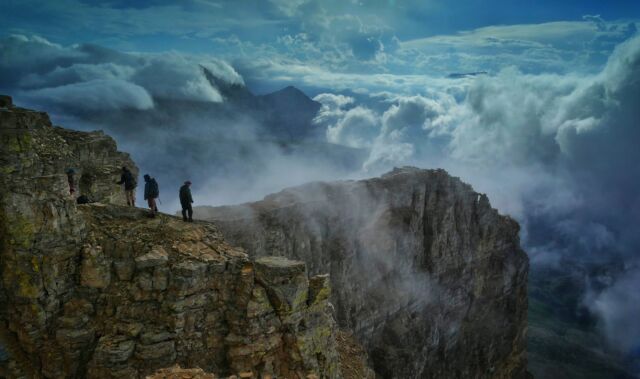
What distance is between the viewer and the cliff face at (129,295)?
774 inches

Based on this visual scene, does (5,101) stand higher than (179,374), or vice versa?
(5,101)

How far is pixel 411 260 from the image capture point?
216ft

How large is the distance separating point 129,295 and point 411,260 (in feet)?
165

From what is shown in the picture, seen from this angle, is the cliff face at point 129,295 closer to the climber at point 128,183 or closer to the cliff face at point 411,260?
the climber at point 128,183

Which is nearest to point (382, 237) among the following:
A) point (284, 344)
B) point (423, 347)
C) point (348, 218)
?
point (348, 218)

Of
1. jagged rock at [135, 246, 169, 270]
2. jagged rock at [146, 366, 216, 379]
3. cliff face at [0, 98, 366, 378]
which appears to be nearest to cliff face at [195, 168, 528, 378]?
cliff face at [0, 98, 366, 378]

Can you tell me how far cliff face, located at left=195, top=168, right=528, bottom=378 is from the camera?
49.9 metres

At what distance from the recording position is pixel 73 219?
20.9 metres

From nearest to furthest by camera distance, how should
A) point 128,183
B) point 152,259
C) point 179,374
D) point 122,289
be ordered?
point 179,374 → point 122,289 → point 152,259 → point 128,183

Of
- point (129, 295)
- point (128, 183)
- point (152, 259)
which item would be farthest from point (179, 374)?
point (128, 183)

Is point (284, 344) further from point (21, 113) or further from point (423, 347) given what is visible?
point (423, 347)

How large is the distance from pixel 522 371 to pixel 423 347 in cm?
3493

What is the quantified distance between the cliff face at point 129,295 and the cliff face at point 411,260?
58.4ft

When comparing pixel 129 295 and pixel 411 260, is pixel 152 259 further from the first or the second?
pixel 411 260
